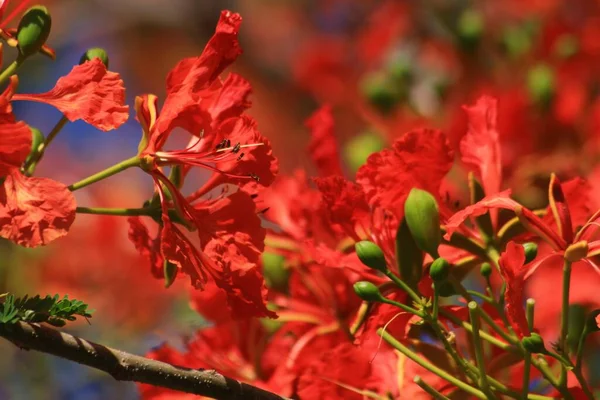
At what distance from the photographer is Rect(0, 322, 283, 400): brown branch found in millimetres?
792

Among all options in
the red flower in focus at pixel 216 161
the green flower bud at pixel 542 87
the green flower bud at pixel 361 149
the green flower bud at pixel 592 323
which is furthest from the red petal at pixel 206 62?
the green flower bud at pixel 542 87

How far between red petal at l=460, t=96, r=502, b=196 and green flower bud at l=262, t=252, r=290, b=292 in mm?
286

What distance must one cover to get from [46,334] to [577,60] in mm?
1536

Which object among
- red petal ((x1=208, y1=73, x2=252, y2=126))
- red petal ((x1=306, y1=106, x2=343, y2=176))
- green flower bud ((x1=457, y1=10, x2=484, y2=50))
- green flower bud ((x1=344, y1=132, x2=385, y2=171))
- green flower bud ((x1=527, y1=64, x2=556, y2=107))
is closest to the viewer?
red petal ((x1=208, y1=73, x2=252, y2=126))

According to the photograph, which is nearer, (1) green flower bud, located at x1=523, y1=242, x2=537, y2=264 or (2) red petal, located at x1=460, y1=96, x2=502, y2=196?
(1) green flower bud, located at x1=523, y1=242, x2=537, y2=264

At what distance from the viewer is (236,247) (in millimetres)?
949

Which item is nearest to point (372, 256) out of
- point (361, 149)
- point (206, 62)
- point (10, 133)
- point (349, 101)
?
point (206, 62)

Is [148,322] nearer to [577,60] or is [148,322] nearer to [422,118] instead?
[422,118]

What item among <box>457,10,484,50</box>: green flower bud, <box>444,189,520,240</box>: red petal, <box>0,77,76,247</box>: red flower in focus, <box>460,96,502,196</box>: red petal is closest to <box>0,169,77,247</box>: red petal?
<box>0,77,76,247</box>: red flower in focus

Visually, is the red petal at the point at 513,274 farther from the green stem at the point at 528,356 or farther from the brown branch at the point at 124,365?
the brown branch at the point at 124,365

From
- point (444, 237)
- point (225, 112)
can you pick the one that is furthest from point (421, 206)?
point (225, 112)

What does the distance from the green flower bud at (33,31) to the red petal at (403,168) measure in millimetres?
333

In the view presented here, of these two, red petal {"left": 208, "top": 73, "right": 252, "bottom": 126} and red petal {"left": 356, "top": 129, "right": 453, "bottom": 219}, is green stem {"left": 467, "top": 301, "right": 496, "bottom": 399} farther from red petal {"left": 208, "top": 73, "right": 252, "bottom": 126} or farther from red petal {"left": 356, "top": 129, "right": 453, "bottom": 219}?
red petal {"left": 208, "top": 73, "right": 252, "bottom": 126}

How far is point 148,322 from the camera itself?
2.45 m
